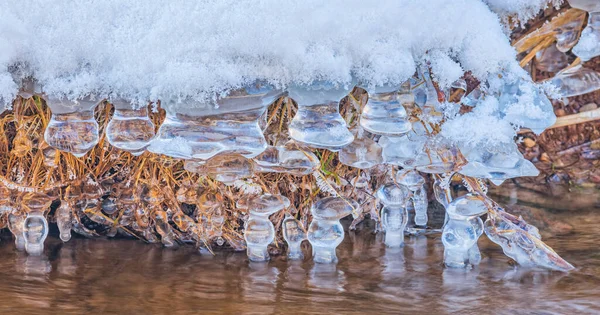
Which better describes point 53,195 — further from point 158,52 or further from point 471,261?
point 471,261

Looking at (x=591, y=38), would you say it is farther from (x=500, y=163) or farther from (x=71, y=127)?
(x=71, y=127)

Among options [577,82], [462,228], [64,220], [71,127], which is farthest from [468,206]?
[64,220]

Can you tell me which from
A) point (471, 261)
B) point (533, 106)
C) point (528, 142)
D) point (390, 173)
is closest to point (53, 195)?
point (390, 173)

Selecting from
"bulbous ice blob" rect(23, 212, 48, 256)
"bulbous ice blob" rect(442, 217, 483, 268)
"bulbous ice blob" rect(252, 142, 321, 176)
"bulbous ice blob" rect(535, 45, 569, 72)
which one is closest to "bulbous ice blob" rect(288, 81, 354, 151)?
"bulbous ice blob" rect(252, 142, 321, 176)

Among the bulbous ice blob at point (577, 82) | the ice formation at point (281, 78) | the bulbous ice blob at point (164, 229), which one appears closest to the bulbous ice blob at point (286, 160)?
the ice formation at point (281, 78)

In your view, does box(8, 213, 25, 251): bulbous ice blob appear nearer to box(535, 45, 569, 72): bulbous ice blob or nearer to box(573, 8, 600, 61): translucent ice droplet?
box(573, 8, 600, 61): translucent ice droplet
